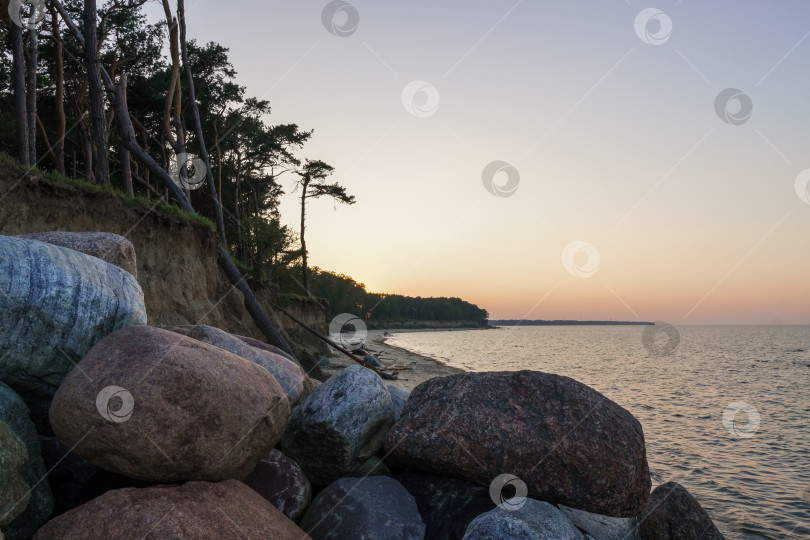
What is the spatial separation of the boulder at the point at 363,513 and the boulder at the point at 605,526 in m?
2.29

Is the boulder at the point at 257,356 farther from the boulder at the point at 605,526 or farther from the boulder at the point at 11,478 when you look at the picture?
the boulder at the point at 605,526

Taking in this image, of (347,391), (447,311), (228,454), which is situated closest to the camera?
(228,454)

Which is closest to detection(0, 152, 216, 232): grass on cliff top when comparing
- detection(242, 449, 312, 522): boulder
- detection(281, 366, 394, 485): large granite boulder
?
detection(281, 366, 394, 485): large granite boulder

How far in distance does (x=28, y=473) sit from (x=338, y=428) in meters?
2.86

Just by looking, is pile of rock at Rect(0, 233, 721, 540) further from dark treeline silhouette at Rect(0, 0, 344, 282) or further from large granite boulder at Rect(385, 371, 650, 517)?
dark treeline silhouette at Rect(0, 0, 344, 282)

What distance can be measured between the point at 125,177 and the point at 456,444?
61.9ft

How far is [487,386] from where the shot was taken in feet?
20.3

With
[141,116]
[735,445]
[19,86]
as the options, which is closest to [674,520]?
[735,445]

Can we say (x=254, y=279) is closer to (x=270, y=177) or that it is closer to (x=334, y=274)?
(x=270, y=177)

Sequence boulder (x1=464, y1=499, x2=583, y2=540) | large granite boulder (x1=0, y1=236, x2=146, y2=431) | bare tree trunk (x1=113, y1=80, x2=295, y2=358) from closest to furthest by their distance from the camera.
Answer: boulder (x1=464, y1=499, x2=583, y2=540) < large granite boulder (x1=0, y1=236, x2=146, y2=431) < bare tree trunk (x1=113, y1=80, x2=295, y2=358)

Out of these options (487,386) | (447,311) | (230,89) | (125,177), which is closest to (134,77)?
(230,89)

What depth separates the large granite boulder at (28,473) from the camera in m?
4.32

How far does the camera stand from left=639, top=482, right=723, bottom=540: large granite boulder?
7113mm

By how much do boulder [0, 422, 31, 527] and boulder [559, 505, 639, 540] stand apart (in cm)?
572
